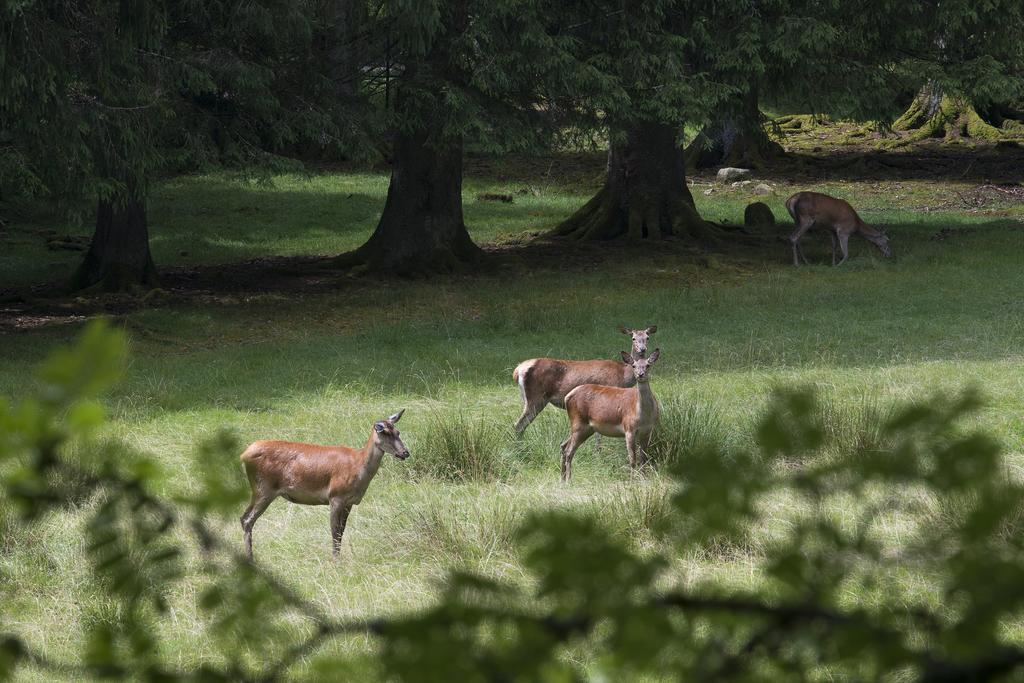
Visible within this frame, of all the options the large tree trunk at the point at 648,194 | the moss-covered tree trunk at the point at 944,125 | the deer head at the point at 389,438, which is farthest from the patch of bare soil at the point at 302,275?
the moss-covered tree trunk at the point at 944,125

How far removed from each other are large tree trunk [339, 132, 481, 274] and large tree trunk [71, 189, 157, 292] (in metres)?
3.36

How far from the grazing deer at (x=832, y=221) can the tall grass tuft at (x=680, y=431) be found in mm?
11598

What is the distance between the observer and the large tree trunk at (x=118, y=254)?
60.5 ft

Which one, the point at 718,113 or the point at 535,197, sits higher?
the point at 718,113

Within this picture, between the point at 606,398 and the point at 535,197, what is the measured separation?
2139 cm

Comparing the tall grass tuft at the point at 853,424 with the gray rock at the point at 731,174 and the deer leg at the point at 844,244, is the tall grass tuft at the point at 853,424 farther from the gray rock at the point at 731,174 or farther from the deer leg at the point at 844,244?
the gray rock at the point at 731,174

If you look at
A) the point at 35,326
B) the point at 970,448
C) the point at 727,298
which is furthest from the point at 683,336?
the point at 970,448

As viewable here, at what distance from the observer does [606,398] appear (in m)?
9.15

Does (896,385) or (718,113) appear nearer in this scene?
(896,385)

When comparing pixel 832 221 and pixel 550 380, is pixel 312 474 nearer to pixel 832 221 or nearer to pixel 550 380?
pixel 550 380

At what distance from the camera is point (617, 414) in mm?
9047

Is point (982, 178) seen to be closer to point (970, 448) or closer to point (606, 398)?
point (606, 398)

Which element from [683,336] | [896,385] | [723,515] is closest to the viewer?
[723,515]

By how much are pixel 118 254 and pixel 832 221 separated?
1110 cm
